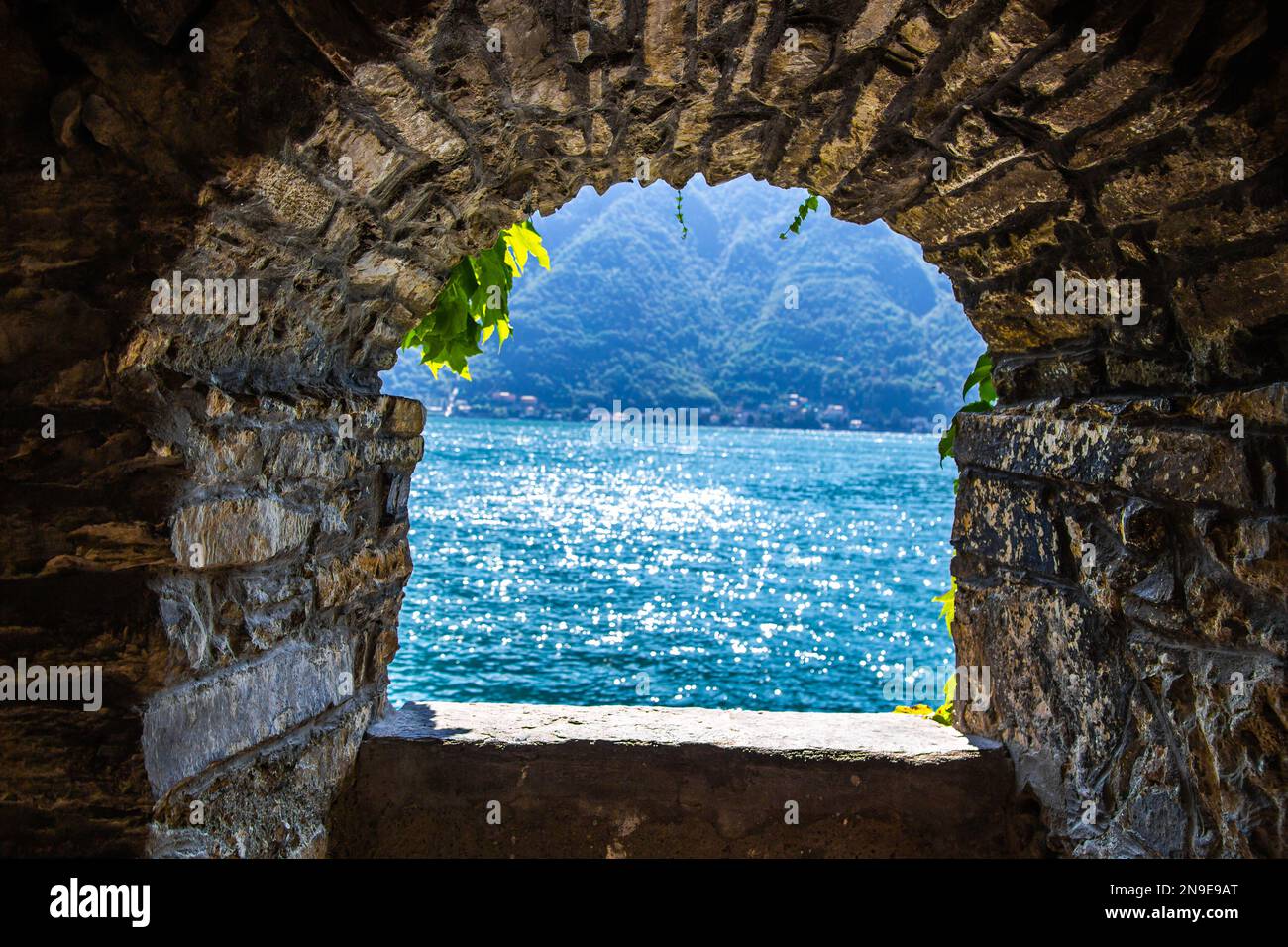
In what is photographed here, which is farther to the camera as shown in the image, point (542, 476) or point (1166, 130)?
point (542, 476)

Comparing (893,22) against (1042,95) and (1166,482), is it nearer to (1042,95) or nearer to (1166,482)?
(1042,95)

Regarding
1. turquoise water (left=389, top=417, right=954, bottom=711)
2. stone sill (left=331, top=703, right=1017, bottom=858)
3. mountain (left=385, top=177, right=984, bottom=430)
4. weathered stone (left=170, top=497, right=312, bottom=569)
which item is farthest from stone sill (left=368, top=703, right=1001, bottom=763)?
mountain (left=385, top=177, right=984, bottom=430)

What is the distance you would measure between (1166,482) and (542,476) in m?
41.8

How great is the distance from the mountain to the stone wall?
2509 inches

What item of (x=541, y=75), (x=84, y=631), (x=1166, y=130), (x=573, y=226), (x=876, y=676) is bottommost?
(x=876, y=676)

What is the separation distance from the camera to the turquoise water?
40.2 ft

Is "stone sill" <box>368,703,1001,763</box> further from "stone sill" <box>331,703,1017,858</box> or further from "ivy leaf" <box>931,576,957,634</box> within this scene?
"ivy leaf" <box>931,576,957,634</box>

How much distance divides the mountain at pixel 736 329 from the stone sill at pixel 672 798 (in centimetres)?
6348

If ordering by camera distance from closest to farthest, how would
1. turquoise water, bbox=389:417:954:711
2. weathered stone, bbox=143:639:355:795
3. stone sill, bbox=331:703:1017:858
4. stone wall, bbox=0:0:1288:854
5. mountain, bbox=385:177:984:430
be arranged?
stone wall, bbox=0:0:1288:854, weathered stone, bbox=143:639:355:795, stone sill, bbox=331:703:1017:858, turquoise water, bbox=389:417:954:711, mountain, bbox=385:177:984:430

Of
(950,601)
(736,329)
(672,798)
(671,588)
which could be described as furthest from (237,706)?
(736,329)

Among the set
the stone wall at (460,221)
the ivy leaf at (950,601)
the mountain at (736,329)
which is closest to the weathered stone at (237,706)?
the stone wall at (460,221)

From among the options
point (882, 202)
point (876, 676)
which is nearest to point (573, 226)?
point (876, 676)

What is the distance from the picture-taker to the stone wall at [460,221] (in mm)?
1409
